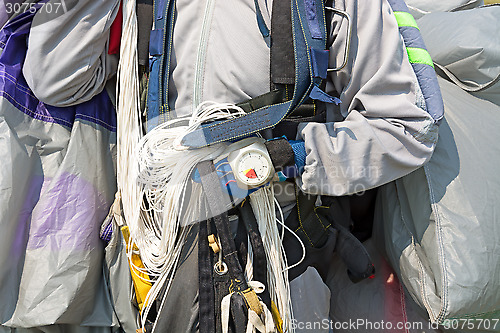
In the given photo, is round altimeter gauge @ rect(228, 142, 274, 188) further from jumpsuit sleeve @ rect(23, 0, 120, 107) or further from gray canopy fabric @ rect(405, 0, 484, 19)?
gray canopy fabric @ rect(405, 0, 484, 19)

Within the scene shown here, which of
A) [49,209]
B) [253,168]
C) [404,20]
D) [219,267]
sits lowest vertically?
[219,267]

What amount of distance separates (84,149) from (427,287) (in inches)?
42.5

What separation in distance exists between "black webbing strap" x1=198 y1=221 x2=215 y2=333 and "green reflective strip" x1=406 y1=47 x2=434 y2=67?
0.74 m

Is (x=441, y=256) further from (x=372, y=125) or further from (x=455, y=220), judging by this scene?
(x=372, y=125)

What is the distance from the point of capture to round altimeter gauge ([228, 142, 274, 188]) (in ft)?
3.85

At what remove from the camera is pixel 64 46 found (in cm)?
128

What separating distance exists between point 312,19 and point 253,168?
44cm

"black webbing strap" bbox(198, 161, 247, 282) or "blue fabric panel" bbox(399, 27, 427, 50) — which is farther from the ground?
"blue fabric panel" bbox(399, 27, 427, 50)

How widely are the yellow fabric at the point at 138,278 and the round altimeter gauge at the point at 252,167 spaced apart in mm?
407

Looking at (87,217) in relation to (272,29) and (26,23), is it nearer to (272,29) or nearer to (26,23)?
(26,23)

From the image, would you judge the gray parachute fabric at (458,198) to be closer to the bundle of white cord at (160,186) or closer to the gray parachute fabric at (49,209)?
the bundle of white cord at (160,186)

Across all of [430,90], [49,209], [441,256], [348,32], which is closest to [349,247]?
[441,256]

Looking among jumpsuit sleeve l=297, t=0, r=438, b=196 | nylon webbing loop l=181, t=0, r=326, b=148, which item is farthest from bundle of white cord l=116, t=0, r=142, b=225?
jumpsuit sleeve l=297, t=0, r=438, b=196

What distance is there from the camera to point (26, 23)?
1.35 metres
